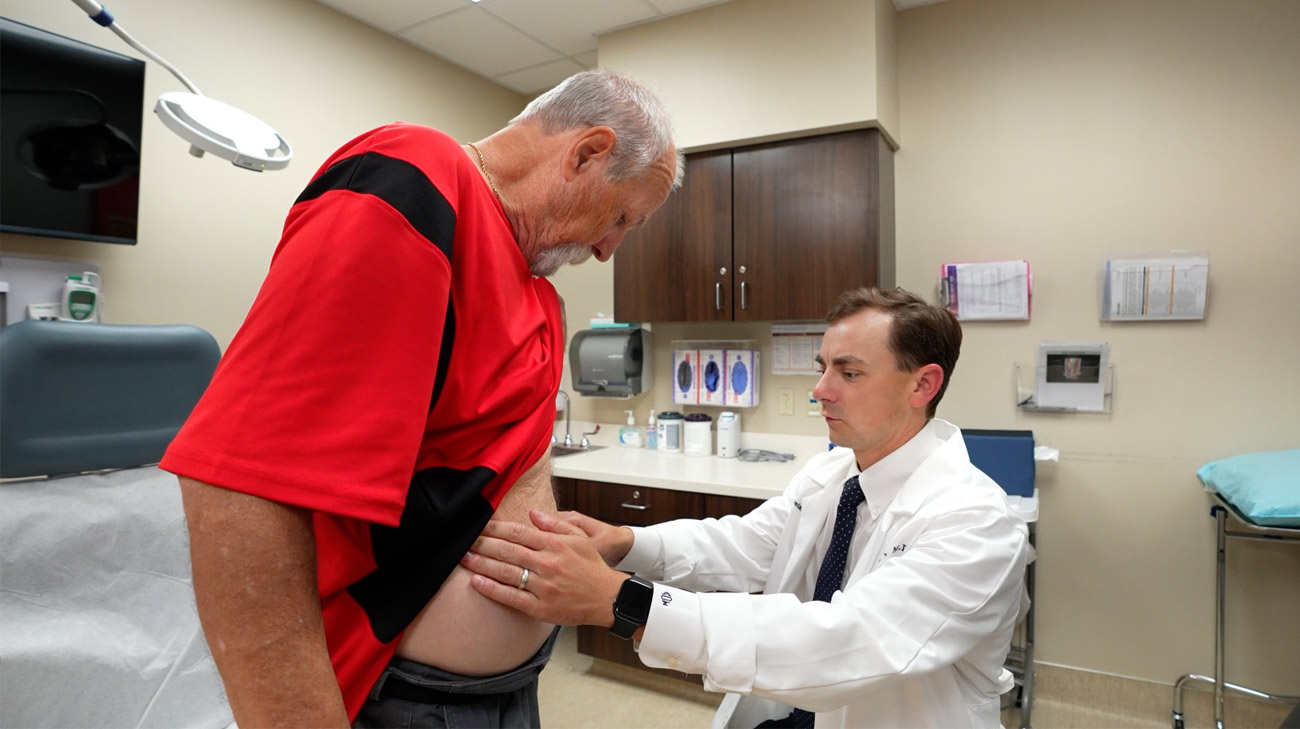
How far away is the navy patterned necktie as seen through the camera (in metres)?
1.47

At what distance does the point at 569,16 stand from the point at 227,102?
57.3 inches

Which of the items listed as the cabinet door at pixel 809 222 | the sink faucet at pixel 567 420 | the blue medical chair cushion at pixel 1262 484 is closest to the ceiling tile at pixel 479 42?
the cabinet door at pixel 809 222

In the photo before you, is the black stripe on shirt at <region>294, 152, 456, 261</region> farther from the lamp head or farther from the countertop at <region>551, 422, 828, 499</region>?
the countertop at <region>551, 422, 828, 499</region>

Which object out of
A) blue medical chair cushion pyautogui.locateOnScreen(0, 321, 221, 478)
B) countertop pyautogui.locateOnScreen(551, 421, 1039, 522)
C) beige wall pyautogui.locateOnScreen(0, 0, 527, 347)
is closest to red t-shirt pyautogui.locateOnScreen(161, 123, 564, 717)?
blue medical chair cushion pyautogui.locateOnScreen(0, 321, 221, 478)

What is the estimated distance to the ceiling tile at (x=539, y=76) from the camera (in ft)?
12.1

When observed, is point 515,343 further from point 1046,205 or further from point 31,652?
point 1046,205

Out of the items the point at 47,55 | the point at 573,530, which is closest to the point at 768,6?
the point at 47,55

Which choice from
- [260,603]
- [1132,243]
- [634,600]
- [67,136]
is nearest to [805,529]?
[634,600]

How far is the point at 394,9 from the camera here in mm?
3066

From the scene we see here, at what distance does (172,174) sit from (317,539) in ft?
7.75

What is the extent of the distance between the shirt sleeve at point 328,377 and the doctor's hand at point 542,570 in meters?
0.22

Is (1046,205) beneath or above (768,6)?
beneath

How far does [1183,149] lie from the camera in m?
2.65

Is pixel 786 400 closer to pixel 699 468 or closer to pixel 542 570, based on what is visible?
pixel 699 468
